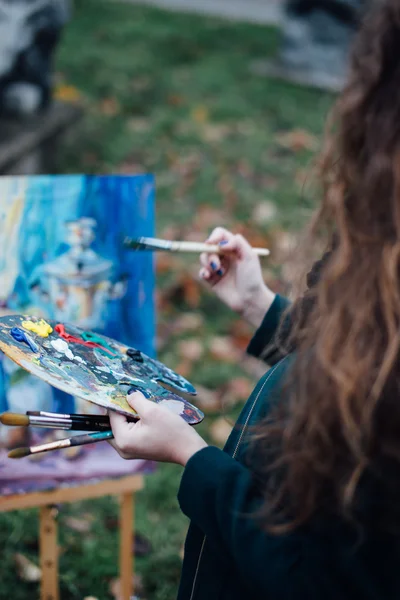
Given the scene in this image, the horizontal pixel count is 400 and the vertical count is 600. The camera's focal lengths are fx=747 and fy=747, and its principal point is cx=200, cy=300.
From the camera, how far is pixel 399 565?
0.79 meters

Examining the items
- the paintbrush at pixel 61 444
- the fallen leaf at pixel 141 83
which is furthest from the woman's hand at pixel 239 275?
the fallen leaf at pixel 141 83

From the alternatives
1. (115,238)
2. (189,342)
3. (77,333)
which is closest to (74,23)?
(189,342)

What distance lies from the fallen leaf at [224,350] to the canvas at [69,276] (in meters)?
1.08

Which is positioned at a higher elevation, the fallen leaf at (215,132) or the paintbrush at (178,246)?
the fallen leaf at (215,132)

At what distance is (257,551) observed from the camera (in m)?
0.86

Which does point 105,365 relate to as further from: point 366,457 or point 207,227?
point 207,227

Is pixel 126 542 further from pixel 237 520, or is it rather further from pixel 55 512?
pixel 237 520

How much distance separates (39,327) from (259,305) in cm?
40

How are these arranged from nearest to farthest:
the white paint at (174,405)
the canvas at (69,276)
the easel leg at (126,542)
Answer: the white paint at (174,405)
the canvas at (69,276)
the easel leg at (126,542)

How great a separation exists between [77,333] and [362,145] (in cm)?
62

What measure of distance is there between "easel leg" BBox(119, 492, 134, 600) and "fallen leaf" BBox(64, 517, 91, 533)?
372 millimetres

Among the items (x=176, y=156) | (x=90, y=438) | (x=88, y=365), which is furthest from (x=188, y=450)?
(x=176, y=156)

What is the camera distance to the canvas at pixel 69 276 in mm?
1505

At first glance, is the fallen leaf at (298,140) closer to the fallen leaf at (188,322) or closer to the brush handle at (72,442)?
the fallen leaf at (188,322)
